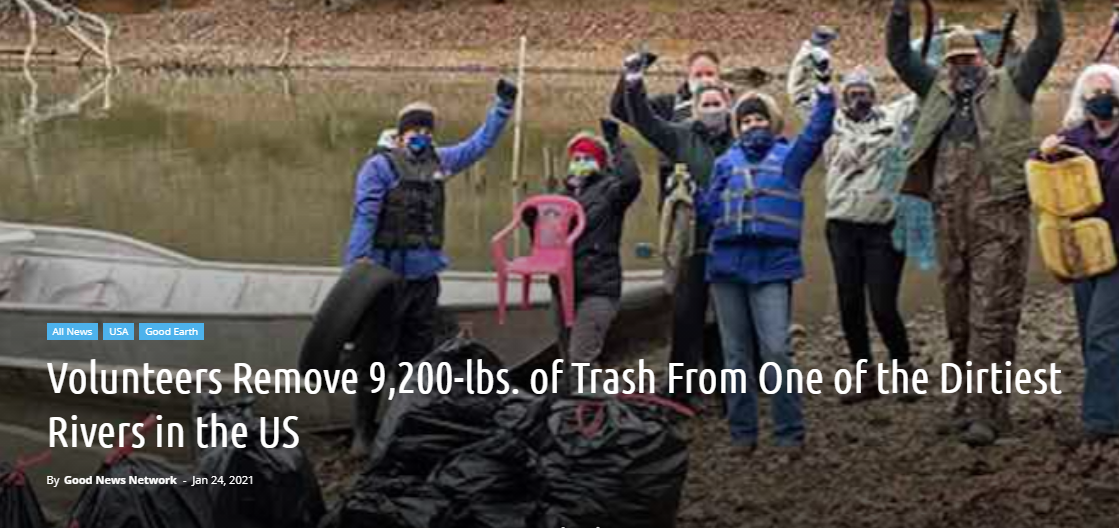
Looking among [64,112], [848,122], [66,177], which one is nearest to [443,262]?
[848,122]

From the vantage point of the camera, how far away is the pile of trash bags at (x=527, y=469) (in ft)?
16.4

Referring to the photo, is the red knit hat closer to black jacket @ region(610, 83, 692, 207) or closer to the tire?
black jacket @ region(610, 83, 692, 207)

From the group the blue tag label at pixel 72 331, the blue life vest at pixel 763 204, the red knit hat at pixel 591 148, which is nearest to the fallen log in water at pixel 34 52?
the blue tag label at pixel 72 331

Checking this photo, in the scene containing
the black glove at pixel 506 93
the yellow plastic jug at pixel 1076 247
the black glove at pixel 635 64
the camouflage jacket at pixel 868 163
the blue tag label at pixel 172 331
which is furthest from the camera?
the blue tag label at pixel 172 331

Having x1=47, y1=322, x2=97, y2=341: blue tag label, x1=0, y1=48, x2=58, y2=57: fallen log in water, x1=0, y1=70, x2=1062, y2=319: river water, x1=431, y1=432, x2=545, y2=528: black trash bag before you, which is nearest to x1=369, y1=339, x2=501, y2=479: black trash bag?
x1=431, y1=432, x2=545, y2=528: black trash bag

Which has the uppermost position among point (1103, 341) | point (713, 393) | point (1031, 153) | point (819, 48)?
point (819, 48)

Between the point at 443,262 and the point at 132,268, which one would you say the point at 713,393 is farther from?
the point at 132,268

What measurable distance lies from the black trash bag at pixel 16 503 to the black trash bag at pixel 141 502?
0.14 m

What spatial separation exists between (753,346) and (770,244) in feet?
1.99

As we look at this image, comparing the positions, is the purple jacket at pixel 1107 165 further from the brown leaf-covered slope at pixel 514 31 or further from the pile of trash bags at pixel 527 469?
the brown leaf-covered slope at pixel 514 31

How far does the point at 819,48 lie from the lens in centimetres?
689

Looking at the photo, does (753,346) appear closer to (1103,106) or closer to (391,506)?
(1103,106)

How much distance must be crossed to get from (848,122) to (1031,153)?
1220 millimetres

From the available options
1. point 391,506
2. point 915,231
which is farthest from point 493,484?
point 915,231
